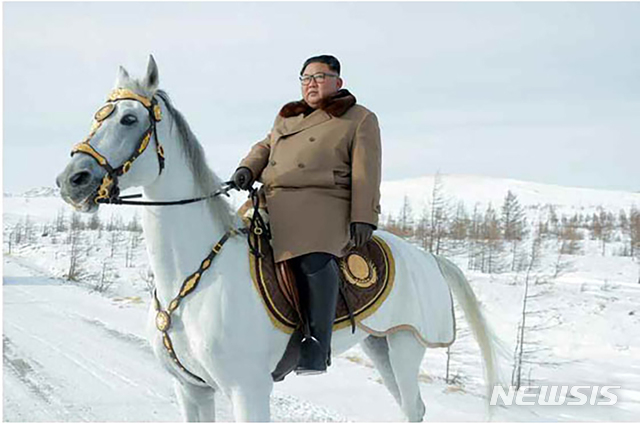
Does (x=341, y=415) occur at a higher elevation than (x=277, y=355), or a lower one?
lower

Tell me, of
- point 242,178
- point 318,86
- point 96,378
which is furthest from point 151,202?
point 96,378

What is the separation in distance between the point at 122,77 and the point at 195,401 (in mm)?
1672

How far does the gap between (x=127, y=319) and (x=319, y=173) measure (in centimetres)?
764

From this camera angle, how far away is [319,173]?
3.16 meters

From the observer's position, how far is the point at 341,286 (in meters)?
3.40

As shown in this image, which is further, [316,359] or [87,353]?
[87,353]

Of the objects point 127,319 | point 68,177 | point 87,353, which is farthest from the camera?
point 127,319

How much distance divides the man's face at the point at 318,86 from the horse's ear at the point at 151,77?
0.80 metres

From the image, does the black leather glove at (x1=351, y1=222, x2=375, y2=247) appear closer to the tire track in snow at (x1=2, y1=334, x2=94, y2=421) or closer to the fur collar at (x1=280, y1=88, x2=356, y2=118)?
the fur collar at (x1=280, y1=88, x2=356, y2=118)

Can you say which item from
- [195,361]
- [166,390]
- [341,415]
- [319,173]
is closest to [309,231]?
[319,173]

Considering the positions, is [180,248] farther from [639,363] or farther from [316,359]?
[639,363]

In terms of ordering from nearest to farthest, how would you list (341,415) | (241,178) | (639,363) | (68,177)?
(68,177) < (241,178) < (341,415) < (639,363)

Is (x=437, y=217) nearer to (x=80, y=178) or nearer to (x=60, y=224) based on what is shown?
(x=80, y=178)

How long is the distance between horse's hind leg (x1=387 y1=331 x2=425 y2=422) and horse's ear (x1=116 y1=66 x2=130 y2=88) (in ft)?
6.84
